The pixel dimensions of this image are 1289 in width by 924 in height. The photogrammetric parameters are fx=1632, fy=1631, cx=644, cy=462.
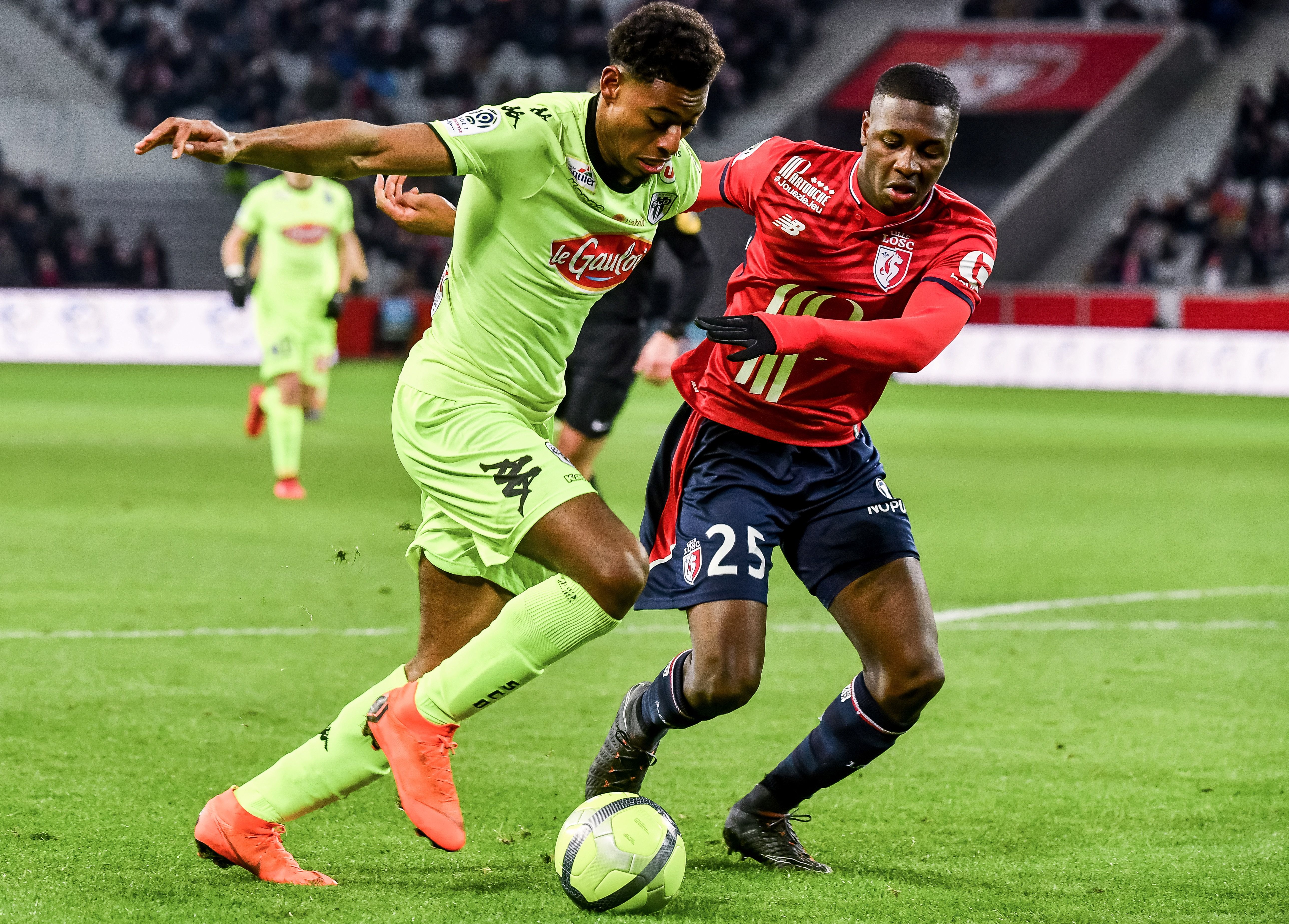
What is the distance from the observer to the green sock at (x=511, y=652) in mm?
3672

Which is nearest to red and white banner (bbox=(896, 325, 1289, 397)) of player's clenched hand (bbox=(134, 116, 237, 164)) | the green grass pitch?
the green grass pitch

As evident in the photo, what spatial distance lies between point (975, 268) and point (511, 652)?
163cm

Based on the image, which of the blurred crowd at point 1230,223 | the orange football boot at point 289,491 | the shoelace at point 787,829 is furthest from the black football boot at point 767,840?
the blurred crowd at point 1230,223

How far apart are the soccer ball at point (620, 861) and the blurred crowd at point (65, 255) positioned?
24.7m

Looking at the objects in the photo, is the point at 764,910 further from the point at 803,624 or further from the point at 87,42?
the point at 87,42

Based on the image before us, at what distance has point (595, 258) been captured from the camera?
13.2ft

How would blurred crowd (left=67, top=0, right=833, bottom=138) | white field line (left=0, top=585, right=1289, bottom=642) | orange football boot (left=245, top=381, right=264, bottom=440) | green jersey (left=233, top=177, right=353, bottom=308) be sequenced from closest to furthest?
white field line (left=0, top=585, right=1289, bottom=642)
green jersey (left=233, top=177, right=353, bottom=308)
orange football boot (left=245, top=381, right=264, bottom=440)
blurred crowd (left=67, top=0, right=833, bottom=138)

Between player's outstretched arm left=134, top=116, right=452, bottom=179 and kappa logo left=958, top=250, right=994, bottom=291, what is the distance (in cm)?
143

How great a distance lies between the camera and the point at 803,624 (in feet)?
25.2

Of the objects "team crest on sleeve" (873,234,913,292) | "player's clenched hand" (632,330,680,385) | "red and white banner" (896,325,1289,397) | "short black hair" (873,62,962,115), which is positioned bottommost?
"red and white banner" (896,325,1289,397)

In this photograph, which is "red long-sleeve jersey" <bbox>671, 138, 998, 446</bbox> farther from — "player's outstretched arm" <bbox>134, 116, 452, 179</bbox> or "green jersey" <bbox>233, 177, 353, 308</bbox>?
"green jersey" <bbox>233, 177, 353, 308</bbox>

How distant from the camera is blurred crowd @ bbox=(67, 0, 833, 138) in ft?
102

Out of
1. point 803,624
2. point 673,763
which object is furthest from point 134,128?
point 673,763

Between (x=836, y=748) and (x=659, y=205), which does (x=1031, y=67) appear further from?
(x=836, y=748)
